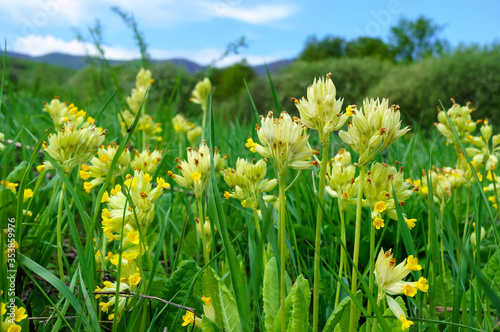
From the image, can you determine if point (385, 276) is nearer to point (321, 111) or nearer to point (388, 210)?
point (388, 210)

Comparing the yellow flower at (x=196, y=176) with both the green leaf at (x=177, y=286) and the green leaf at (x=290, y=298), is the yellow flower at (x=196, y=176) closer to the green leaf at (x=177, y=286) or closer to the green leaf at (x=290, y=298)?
the green leaf at (x=177, y=286)

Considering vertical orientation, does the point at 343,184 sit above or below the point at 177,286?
above

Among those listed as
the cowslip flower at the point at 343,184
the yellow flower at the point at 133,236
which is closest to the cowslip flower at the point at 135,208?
the yellow flower at the point at 133,236

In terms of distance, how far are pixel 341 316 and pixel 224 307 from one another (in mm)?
338

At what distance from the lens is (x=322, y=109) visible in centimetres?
96

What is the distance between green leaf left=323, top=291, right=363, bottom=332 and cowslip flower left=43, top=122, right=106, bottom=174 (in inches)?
35.1

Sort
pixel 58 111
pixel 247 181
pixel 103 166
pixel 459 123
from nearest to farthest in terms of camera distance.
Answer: pixel 247 181
pixel 103 166
pixel 459 123
pixel 58 111

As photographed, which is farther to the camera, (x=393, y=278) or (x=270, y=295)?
(x=270, y=295)

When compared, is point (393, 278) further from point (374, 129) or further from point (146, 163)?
point (146, 163)

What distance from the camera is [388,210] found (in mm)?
1030

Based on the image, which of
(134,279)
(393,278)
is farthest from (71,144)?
(393,278)

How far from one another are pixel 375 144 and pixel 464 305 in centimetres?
53

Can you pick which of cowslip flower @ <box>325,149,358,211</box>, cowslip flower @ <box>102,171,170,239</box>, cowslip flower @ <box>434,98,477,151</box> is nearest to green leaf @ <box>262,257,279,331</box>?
cowslip flower @ <box>325,149,358,211</box>

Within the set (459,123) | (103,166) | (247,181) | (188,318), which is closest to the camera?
(188,318)
